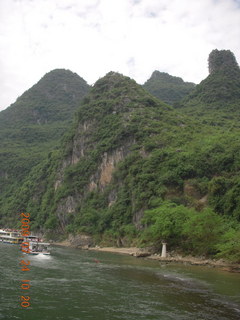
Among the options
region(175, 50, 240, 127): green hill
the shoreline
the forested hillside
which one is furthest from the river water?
region(175, 50, 240, 127): green hill

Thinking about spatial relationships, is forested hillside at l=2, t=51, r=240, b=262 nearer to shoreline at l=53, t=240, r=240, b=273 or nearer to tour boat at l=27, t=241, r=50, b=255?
shoreline at l=53, t=240, r=240, b=273

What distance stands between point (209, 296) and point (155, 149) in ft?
202

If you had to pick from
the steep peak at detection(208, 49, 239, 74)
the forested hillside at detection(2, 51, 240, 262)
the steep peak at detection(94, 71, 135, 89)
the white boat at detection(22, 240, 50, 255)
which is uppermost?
the steep peak at detection(208, 49, 239, 74)

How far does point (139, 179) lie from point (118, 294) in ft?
175

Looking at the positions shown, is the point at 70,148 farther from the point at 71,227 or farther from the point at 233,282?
the point at 233,282

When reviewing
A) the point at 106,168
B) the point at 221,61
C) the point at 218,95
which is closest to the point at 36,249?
the point at 106,168

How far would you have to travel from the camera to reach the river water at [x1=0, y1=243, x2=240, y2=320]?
20422 mm

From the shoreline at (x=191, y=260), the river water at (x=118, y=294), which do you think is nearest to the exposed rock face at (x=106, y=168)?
the shoreline at (x=191, y=260)

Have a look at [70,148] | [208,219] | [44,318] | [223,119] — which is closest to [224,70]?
[223,119]

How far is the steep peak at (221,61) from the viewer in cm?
15500

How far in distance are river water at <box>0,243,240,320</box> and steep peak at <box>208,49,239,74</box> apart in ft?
442

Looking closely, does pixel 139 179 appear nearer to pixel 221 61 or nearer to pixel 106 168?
pixel 106 168

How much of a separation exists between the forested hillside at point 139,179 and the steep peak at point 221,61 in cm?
1919

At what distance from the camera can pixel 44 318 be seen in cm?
1906
